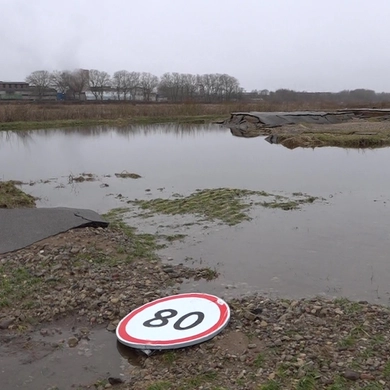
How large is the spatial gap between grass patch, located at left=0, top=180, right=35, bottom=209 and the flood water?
1.42ft

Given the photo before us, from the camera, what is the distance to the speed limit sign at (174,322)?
3.68 metres

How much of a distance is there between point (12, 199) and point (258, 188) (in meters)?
5.62

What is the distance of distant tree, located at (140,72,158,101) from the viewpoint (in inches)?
2977

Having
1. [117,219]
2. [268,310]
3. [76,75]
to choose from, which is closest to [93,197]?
[117,219]

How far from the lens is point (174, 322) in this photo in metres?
3.93

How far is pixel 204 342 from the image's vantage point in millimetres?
3713

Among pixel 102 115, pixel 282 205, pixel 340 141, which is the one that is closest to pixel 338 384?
pixel 282 205

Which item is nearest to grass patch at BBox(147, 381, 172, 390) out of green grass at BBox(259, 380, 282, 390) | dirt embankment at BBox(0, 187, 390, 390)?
dirt embankment at BBox(0, 187, 390, 390)

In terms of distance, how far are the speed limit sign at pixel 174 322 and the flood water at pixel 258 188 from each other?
70cm

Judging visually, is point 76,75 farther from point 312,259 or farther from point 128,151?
point 312,259

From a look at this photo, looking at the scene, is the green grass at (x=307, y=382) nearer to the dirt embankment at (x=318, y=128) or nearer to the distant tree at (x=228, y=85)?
the dirt embankment at (x=318, y=128)

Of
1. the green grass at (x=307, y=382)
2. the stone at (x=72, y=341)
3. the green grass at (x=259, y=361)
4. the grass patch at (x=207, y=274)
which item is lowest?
the stone at (x=72, y=341)

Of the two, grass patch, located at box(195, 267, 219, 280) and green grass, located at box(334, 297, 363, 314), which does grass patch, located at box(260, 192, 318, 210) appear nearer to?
grass patch, located at box(195, 267, 219, 280)

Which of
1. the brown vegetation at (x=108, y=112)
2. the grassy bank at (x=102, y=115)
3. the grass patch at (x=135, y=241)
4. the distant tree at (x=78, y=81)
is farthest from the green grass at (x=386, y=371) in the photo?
the distant tree at (x=78, y=81)
